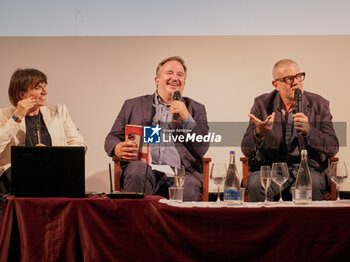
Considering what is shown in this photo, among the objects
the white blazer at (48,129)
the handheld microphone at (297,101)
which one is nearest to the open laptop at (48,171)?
the white blazer at (48,129)

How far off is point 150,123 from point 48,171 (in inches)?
76.9

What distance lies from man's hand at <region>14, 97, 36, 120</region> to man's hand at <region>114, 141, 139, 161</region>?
795mm

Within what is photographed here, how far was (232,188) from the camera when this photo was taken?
6.47ft

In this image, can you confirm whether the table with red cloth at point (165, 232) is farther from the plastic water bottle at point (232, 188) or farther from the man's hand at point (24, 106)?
the man's hand at point (24, 106)

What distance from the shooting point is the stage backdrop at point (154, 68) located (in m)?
4.02

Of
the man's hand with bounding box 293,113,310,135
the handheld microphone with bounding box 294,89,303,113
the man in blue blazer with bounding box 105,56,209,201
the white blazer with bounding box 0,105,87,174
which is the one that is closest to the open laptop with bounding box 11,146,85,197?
the man in blue blazer with bounding box 105,56,209,201

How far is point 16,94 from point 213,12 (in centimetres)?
180

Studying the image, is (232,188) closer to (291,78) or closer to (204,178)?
(204,178)

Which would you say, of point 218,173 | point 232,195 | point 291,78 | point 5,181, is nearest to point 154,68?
point 291,78

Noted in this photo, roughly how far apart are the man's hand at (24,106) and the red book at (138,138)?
2.68ft

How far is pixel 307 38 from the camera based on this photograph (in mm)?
4004

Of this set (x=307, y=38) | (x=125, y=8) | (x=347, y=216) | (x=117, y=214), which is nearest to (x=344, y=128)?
(x=307, y=38)

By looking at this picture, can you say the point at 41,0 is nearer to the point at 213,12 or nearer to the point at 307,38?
the point at 213,12

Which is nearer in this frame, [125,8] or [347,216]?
[347,216]
